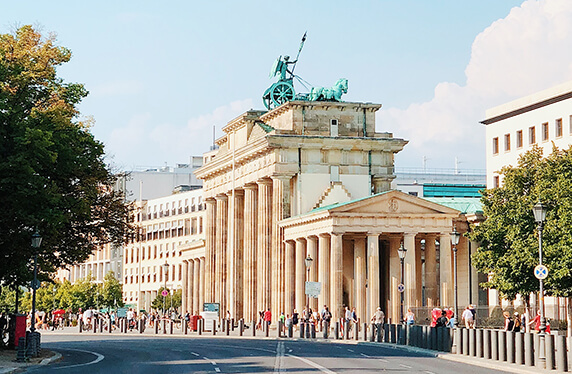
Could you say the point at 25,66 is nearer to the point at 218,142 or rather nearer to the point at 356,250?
the point at 356,250

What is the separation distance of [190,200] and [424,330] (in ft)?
339

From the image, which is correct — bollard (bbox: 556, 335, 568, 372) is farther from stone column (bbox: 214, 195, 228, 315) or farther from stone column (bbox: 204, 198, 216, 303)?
stone column (bbox: 204, 198, 216, 303)

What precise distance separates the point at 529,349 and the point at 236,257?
66955 mm

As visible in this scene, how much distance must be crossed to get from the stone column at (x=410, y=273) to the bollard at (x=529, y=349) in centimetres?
4028

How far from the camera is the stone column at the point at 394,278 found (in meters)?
79.9

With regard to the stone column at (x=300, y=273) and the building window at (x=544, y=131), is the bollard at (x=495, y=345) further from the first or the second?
the building window at (x=544, y=131)

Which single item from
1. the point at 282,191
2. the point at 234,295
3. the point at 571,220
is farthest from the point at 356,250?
the point at 571,220

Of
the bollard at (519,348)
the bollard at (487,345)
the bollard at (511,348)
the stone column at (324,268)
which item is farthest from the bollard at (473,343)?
the stone column at (324,268)

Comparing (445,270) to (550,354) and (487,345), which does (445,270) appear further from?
(550,354)

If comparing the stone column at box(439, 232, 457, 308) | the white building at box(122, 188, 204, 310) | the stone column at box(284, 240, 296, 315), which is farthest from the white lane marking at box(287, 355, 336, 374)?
the white building at box(122, 188, 204, 310)

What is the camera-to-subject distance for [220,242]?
108938 mm

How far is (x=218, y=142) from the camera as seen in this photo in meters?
114

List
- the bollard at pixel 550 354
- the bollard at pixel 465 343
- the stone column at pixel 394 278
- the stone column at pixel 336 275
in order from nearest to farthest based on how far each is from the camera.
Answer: the bollard at pixel 550 354
the bollard at pixel 465 343
the stone column at pixel 336 275
the stone column at pixel 394 278

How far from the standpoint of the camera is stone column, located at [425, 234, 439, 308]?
266ft
